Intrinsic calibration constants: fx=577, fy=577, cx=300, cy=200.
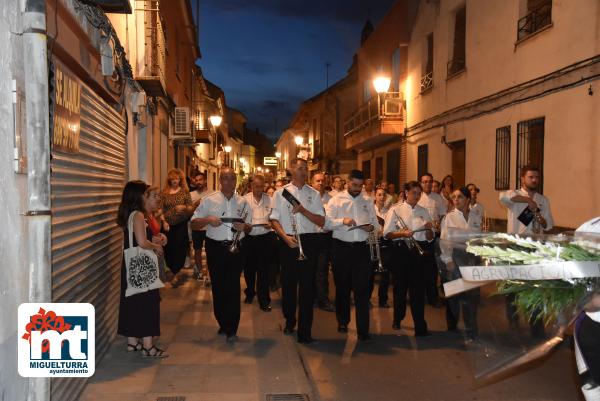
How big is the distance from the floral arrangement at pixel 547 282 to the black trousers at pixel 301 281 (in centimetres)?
392

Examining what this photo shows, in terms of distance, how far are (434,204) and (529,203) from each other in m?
2.28

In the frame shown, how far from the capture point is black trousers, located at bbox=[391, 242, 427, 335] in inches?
271

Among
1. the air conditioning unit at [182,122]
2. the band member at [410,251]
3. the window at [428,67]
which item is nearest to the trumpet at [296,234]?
the band member at [410,251]

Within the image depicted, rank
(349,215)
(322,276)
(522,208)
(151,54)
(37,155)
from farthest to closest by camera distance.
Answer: (151,54), (322,276), (522,208), (349,215), (37,155)

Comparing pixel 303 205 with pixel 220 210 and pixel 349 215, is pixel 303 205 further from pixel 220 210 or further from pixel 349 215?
pixel 220 210

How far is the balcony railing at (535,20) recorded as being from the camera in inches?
405

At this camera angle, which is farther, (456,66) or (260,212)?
(456,66)

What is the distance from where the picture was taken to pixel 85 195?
17.1 feet

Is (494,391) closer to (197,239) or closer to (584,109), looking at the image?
(584,109)

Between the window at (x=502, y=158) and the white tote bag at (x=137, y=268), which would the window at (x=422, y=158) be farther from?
the white tote bag at (x=137, y=268)

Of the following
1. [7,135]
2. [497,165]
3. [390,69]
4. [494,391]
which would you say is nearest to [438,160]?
[497,165]

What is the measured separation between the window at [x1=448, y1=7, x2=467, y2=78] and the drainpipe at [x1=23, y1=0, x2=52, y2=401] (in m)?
12.4

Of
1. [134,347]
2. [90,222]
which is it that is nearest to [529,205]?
[134,347]

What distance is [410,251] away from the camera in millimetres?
7043
